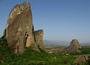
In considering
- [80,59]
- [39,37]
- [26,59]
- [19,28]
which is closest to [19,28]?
[19,28]

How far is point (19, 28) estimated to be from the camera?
106 ft

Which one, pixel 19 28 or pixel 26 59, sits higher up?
pixel 19 28

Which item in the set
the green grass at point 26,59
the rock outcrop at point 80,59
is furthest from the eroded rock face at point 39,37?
the rock outcrop at point 80,59

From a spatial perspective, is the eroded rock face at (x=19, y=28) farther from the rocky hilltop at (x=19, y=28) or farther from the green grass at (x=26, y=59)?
the green grass at (x=26, y=59)

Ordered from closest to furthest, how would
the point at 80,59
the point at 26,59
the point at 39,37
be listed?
the point at 26,59 → the point at 80,59 → the point at 39,37

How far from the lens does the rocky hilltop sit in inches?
1230

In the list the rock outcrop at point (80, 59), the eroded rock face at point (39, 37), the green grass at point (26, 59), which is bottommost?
the rock outcrop at point (80, 59)

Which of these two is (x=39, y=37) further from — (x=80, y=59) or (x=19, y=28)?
(x=80, y=59)

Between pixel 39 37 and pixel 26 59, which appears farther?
pixel 39 37

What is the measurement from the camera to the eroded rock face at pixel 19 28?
31219 mm

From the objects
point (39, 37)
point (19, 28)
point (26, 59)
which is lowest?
point (26, 59)

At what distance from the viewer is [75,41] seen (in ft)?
322

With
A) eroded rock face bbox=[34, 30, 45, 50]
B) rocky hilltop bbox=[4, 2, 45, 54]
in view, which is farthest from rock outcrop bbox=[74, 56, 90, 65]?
eroded rock face bbox=[34, 30, 45, 50]

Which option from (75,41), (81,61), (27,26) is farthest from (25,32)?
(75,41)
